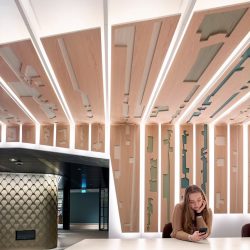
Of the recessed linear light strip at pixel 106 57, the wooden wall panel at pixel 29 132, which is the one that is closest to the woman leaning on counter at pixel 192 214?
the recessed linear light strip at pixel 106 57

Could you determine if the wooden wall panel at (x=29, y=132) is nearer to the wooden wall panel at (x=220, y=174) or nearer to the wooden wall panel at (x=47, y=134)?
the wooden wall panel at (x=47, y=134)

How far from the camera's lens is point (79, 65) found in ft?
17.2

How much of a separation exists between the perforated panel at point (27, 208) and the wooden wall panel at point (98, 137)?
1.08 metres

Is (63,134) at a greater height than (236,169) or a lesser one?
greater

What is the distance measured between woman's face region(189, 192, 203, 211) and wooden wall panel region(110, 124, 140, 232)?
6.16m

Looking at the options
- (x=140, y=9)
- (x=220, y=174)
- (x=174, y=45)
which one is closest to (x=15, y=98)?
(x=174, y=45)

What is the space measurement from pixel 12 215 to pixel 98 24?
5.75 m

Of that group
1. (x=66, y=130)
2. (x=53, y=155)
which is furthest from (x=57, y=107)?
(x=66, y=130)

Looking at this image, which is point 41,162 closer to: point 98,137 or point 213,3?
point 98,137

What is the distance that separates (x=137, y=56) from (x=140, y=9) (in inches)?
43.8

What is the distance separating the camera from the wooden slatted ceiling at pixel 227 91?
5.69 meters

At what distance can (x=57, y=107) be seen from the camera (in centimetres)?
781

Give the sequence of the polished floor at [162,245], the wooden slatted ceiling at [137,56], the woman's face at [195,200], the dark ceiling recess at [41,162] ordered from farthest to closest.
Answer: the dark ceiling recess at [41,162], the wooden slatted ceiling at [137,56], the woman's face at [195,200], the polished floor at [162,245]

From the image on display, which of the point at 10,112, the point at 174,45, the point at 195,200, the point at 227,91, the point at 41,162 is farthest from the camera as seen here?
the point at 10,112
